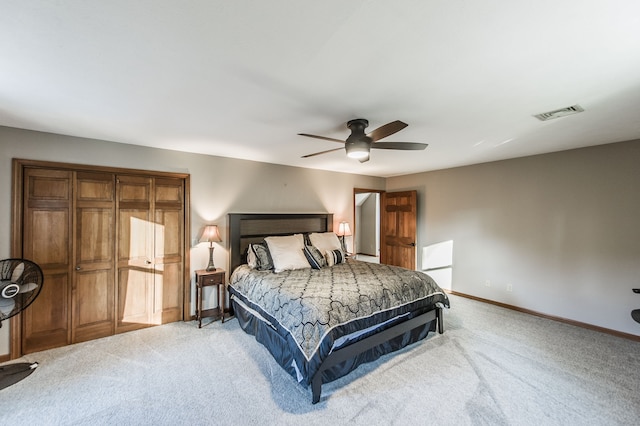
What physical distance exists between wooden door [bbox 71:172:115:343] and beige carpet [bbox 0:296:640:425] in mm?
243

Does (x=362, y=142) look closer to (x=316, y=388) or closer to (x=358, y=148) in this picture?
(x=358, y=148)

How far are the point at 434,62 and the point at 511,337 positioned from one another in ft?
11.1

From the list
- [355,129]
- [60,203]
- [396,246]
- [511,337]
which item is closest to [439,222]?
[396,246]

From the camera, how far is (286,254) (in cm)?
373

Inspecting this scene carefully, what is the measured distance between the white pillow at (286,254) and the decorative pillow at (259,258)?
11cm

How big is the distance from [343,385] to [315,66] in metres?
2.56

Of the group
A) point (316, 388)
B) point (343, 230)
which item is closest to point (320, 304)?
point (316, 388)

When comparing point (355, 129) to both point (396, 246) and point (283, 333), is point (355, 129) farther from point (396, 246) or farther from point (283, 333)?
point (396, 246)

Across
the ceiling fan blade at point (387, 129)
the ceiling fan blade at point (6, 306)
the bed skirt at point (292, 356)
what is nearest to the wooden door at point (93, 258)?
the ceiling fan blade at point (6, 306)

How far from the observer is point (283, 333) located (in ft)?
8.18

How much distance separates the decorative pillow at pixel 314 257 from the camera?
3.78 meters

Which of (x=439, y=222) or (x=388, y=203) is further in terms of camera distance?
(x=388, y=203)

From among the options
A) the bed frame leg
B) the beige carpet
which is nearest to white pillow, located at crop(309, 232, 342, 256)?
the beige carpet

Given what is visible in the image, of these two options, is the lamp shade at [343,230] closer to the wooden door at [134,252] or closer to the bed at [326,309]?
the bed at [326,309]
